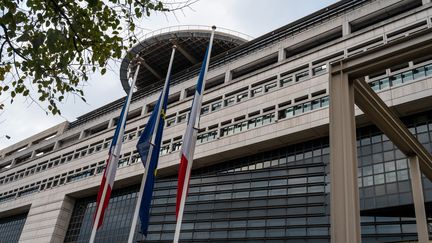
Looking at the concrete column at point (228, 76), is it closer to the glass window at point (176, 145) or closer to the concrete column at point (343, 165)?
the glass window at point (176, 145)

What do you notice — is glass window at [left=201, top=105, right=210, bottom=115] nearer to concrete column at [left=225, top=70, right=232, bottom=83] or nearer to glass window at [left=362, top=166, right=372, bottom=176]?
concrete column at [left=225, top=70, right=232, bottom=83]

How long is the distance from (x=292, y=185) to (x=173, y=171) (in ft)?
→ 43.1

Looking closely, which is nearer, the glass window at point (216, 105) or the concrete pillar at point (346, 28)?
the concrete pillar at point (346, 28)

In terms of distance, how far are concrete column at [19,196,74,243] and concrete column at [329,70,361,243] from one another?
46.7 metres

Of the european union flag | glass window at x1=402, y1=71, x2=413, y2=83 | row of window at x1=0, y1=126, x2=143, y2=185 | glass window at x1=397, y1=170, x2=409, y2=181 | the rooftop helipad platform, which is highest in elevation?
the rooftop helipad platform

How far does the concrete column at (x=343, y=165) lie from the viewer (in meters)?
6.11

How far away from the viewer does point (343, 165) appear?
A: 21.6 ft

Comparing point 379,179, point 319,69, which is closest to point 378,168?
point 379,179

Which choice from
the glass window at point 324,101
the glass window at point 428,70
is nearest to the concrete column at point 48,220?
the glass window at point 324,101

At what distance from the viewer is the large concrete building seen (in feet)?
87.1

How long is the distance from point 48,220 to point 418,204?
47844mm

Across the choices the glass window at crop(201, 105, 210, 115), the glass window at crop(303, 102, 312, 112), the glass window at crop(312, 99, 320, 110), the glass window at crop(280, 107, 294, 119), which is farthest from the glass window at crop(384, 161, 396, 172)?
the glass window at crop(201, 105, 210, 115)

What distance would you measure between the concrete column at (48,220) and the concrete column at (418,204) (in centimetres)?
4510

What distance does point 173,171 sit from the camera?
38.9 metres
